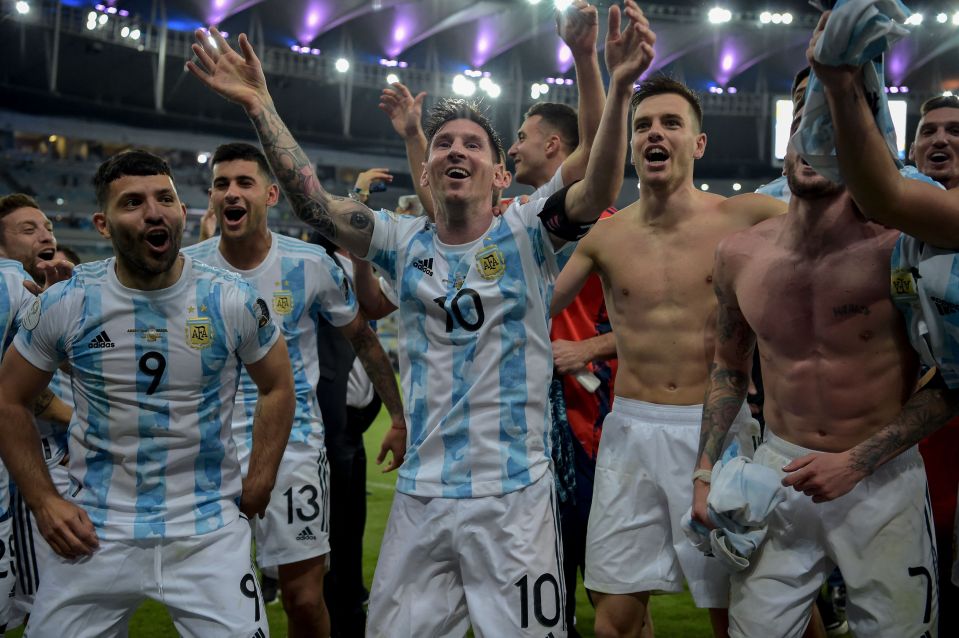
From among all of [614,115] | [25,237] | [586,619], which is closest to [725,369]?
[614,115]

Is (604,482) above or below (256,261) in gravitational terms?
below

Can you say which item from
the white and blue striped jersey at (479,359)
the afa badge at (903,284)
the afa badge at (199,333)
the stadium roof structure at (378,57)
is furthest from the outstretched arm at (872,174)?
the stadium roof structure at (378,57)

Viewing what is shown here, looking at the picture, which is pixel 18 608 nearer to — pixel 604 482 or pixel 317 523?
pixel 317 523

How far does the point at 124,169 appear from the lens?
11.3 feet

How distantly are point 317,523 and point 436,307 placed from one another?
1665mm

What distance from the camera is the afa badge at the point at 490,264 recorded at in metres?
3.31

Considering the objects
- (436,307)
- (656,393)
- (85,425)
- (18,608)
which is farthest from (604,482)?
(18,608)

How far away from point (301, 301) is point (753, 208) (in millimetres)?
2164

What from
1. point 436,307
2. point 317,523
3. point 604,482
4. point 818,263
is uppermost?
point 818,263

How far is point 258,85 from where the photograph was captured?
12.0 feet

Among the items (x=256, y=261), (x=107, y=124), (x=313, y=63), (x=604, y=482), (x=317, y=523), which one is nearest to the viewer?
(x=604, y=482)

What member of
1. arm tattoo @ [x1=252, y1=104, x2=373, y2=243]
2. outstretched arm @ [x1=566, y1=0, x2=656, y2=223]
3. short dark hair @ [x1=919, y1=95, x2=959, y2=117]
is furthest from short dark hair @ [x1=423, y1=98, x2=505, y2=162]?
short dark hair @ [x1=919, y1=95, x2=959, y2=117]

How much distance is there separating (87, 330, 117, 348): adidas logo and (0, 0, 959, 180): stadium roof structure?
3109 cm

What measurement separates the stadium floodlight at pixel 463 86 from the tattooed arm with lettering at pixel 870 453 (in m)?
36.8
